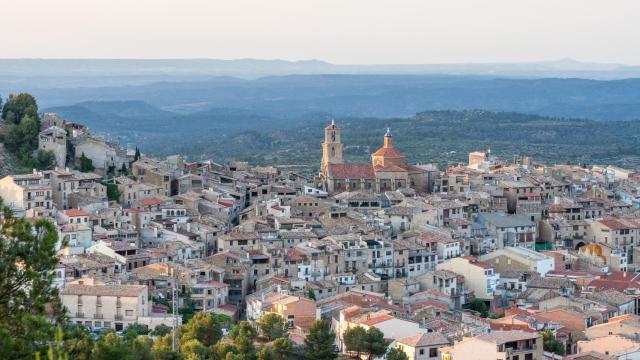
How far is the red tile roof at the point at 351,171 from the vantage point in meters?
65.4

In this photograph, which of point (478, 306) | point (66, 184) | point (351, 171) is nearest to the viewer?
point (478, 306)

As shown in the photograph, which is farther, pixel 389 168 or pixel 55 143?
pixel 389 168

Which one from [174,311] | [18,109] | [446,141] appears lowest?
[446,141]

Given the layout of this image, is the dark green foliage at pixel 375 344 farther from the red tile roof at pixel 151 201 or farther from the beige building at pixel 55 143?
the beige building at pixel 55 143

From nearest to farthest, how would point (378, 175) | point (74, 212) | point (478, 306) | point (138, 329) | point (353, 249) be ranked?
point (138, 329)
point (478, 306)
point (353, 249)
point (74, 212)
point (378, 175)

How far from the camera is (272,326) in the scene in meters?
40.3

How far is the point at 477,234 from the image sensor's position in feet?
187

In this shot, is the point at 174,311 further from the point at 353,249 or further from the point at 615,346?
the point at 615,346

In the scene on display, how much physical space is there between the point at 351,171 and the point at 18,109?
15941 millimetres

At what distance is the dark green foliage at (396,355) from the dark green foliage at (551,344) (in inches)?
180

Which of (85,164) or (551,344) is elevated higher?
(85,164)

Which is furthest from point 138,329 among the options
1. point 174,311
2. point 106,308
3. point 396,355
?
point 396,355

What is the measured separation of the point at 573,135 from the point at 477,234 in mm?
112964

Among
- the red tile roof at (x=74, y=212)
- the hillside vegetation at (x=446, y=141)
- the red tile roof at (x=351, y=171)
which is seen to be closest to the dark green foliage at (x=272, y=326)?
the red tile roof at (x=74, y=212)
